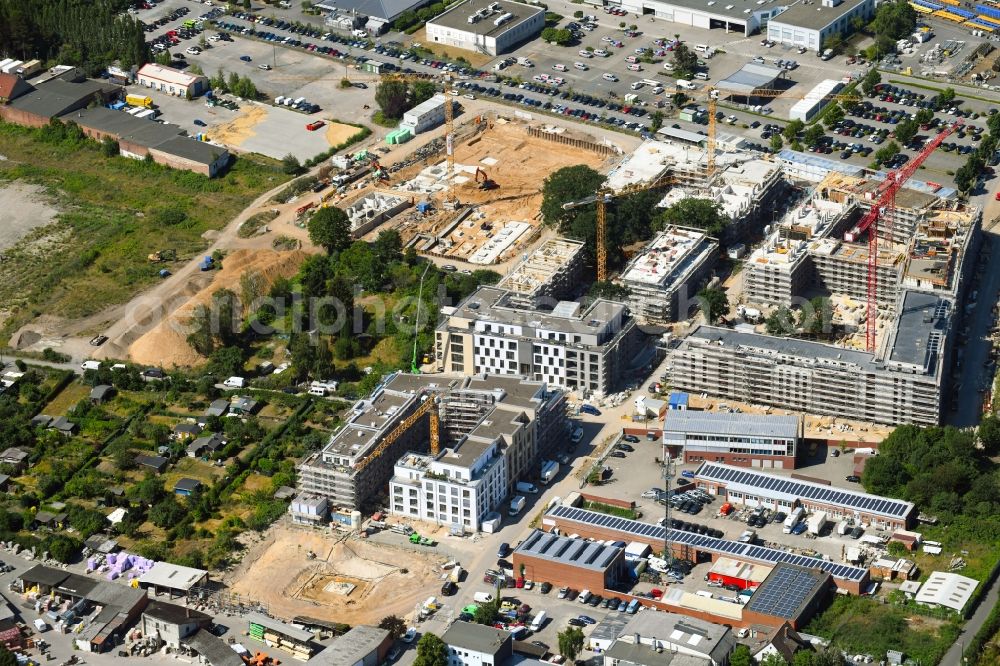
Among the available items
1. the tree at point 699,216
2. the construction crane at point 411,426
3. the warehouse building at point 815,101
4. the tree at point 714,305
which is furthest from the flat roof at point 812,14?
the construction crane at point 411,426

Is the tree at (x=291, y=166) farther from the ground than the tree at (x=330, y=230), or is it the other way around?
the tree at (x=330, y=230)

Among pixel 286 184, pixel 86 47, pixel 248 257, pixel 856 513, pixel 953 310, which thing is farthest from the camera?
pixel 86 47

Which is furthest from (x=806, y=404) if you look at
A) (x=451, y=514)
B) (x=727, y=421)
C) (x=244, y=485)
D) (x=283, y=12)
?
(x=283, y=12)

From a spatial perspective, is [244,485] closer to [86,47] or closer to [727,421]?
[727,421]

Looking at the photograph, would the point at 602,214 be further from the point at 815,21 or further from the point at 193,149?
the point at 815,21

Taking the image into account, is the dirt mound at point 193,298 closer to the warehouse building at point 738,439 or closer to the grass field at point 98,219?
the grass field at point 98,219

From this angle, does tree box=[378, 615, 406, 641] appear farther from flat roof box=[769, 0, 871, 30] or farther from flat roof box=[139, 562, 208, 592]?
flat roof box=[769, 0, 871, 30]

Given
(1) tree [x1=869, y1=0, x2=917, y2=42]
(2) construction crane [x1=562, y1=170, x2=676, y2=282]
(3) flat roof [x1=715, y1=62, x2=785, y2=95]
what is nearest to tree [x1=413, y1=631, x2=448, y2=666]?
(2) construction crane [x1=562, y1=170, x2=676, y2=282]

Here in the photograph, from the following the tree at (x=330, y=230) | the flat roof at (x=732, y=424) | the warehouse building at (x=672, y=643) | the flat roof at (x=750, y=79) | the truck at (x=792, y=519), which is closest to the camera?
the warehouse building at (x=672, y=643)
